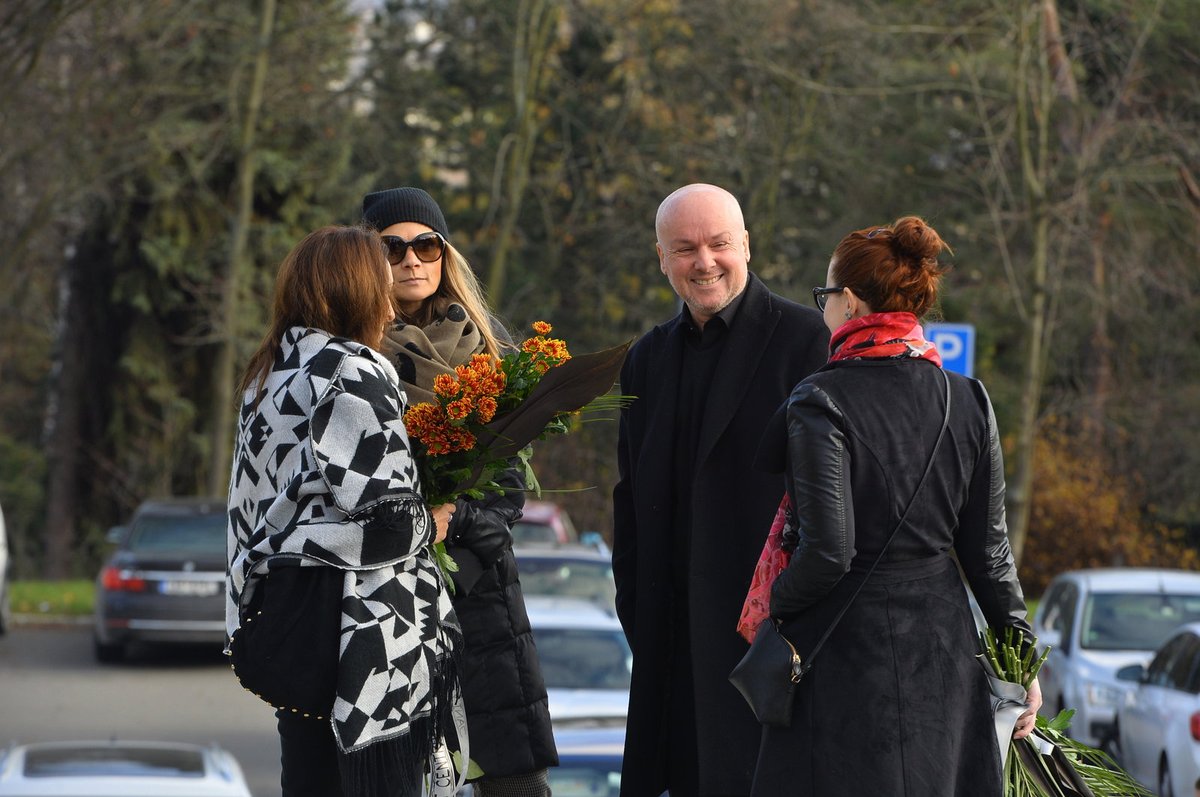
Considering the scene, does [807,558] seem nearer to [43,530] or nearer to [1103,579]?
[1103,579]

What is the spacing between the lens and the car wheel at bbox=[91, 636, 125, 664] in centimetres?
1784

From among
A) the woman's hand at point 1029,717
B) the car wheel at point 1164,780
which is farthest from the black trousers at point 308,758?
the car wheel at point 1164,780

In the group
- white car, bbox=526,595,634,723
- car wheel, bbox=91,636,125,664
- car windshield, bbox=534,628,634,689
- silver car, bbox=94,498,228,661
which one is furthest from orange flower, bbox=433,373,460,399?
car wheel, bbox=91,636,125,664

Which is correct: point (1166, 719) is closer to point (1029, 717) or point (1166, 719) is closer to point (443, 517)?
point (1029, 717)

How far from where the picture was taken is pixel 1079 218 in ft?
71.0

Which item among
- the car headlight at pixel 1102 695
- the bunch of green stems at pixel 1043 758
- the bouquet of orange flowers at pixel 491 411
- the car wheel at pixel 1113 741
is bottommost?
the car wheel at pixel 1113 741

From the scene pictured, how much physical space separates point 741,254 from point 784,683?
1306 mm

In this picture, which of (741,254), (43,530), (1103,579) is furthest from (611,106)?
(741,254)

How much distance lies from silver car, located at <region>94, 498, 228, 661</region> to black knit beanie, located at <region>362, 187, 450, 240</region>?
503 inches

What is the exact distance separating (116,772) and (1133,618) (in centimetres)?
924

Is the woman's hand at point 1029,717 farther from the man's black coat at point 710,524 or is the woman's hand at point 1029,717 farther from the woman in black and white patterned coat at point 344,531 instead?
the woman in black and white patterned coat at point 344,531

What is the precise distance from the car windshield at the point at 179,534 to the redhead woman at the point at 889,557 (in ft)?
45.2

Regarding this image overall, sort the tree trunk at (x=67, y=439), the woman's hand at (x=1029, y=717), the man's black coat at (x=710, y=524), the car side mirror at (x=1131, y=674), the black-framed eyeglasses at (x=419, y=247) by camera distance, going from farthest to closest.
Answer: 1. the tree trunk at (x=67, y=439)
2. the car side mirror at (x=1131, y=674)
3. the black-framed eyeglasses at (x=419, y=247)
4. the man's black coat at (x=710, y=524)
5. the woman's hand at (x=1029, y=717)

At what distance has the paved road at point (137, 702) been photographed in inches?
527
